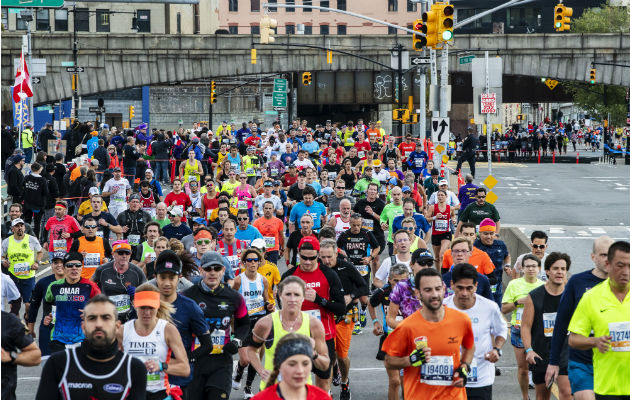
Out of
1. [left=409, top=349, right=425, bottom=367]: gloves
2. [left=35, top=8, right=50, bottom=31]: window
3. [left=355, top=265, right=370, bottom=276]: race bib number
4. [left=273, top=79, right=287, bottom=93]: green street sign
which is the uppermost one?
→ [left=35, top=8, right=50, bottom=31]: window

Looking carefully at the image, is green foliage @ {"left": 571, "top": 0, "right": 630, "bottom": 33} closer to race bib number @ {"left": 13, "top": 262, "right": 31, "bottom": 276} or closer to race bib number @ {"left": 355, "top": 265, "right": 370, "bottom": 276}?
race bib number @ {"left": 355, "top": 265, "right": 370, "bottom": 276}

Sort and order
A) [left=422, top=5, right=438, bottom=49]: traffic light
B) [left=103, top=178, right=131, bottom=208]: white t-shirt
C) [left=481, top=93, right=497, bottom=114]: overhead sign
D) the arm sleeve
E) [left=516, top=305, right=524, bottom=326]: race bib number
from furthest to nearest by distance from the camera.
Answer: [left=422, top=5, right=438, bottom=49]: traffic light
[left=481, top=93, right=497, bottom=114]: overhead sign
[left=103, top=178, right=131, bottom=208]: white t-shirt
[left=516, top=305, right=524, bottom=326]: race bib number
the arm sleeve

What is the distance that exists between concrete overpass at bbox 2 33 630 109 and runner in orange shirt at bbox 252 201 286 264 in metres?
38.6

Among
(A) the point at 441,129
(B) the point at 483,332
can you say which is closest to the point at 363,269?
(B) the point at 483,332

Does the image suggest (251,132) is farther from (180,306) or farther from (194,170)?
(180,306)

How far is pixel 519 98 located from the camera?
74.1 m

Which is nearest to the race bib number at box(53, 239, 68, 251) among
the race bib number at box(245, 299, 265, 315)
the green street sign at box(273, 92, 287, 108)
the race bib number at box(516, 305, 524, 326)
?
the race bib number at box(245, 299, 265, 315)

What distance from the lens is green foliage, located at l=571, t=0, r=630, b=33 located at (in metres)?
86.6

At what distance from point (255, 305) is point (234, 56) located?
158ft

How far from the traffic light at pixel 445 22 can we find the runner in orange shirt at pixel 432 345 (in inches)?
700

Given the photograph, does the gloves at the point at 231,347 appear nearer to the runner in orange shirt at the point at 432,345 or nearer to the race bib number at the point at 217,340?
the race bib number at the point at 217,340

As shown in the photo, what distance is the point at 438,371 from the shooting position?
780 cm

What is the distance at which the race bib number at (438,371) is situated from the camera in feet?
25.5

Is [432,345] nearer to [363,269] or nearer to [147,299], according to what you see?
[147,299]
